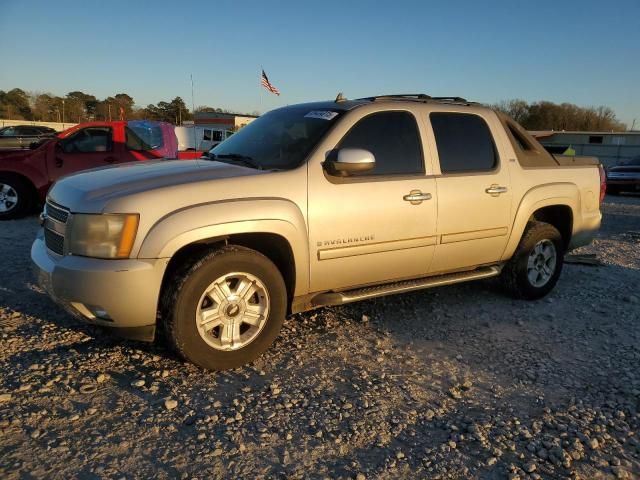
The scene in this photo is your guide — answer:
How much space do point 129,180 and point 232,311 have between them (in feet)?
3.56

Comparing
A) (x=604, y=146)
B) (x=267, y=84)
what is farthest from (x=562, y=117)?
(x=267, y=84)

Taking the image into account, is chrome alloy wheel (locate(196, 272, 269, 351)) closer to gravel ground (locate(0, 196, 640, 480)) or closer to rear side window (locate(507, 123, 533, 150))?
gravel ground (locate(0, 196, 640, 480))

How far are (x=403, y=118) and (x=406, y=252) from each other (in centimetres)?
109

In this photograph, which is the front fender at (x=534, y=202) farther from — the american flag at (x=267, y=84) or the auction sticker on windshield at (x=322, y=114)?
the american flag at (x=267, y=84)

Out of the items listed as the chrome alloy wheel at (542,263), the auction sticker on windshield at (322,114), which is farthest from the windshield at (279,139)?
the chrome alloy wheel at (542,263)

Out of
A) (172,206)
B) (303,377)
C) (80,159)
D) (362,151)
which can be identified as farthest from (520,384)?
(80,159)

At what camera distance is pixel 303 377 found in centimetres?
343

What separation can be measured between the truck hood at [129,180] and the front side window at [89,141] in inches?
223

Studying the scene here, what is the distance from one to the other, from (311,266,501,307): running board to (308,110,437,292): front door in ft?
0.21

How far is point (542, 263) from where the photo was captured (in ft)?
17.2

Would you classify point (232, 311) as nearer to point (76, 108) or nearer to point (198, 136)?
point (198, 136)

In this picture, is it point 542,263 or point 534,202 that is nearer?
point 534,202

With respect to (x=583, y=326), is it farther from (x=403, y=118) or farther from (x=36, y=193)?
(x=36, y=193)

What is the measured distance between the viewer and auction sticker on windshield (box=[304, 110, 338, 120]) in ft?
13.2
